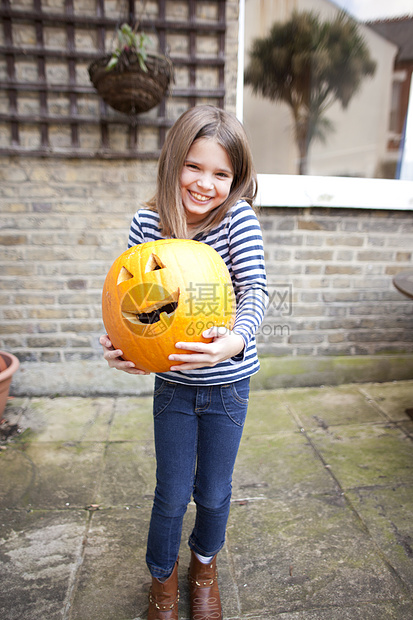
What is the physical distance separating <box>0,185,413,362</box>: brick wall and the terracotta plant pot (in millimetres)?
311

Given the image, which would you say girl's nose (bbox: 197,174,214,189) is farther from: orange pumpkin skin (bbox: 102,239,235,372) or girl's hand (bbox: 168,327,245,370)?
girl's hand (bbox: 168,327,245,370)

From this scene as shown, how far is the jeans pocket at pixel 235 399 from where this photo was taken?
4.49 ft

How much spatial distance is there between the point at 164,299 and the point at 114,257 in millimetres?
1965

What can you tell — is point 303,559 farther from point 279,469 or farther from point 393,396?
point 393,396

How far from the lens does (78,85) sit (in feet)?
9.02

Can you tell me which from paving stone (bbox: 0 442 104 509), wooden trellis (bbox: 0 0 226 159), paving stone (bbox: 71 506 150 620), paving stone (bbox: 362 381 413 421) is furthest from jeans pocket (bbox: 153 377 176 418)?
paving stone (bbox: 362 381 413 421)

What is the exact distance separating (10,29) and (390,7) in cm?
281

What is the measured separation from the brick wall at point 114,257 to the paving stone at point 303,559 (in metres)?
1.46

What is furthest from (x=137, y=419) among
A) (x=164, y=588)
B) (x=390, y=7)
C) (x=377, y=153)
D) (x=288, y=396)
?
(x=390, y=7)

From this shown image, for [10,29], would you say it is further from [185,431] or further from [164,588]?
[164,588]

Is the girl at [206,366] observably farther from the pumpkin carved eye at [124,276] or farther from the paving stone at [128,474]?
the paving stone at [128,474]

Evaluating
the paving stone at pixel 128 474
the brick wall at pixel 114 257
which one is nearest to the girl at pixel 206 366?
the paving stone at pixel 128 474

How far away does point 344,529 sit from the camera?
194cm

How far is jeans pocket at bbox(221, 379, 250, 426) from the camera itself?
1.37 m
